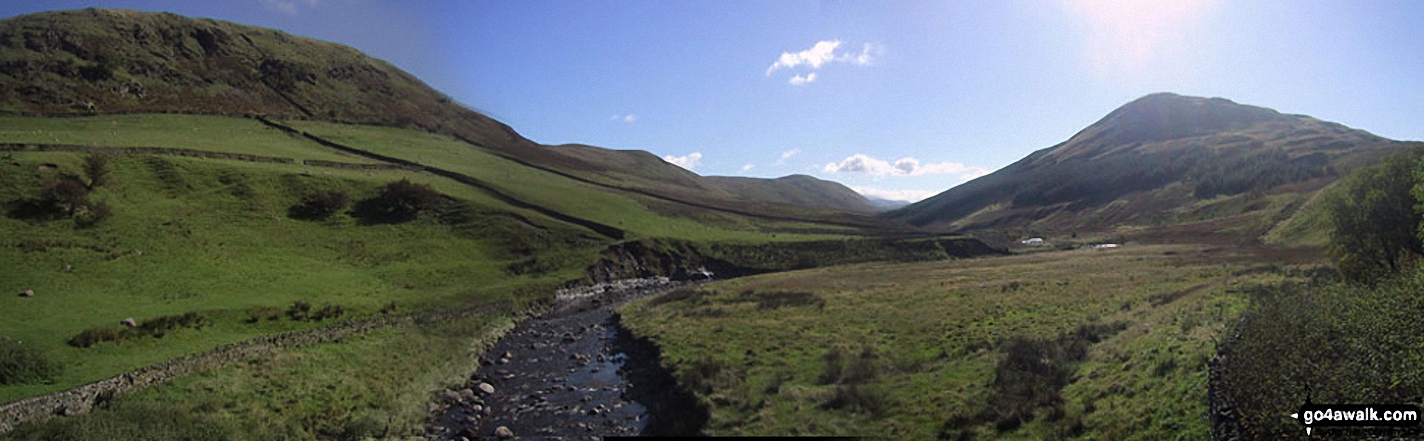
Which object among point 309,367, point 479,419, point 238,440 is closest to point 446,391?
point 479,419

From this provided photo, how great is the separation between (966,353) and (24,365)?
3961cm

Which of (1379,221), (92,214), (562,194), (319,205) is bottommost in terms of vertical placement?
(92,214)

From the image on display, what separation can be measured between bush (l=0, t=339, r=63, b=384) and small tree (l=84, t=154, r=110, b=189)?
39.6m

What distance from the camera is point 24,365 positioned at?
2325cm

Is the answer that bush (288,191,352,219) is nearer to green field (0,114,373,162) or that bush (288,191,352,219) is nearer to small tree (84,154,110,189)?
small tree (84,154,110,189)

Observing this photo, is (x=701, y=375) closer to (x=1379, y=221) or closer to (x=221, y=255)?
(x=1379, y=221)

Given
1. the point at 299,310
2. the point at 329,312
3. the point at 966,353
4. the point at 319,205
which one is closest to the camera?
the point at 966,353

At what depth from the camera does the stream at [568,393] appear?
24750mm

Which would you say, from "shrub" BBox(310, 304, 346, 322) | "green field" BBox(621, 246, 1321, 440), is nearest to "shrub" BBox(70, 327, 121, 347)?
"shrub" BBox(310, 304, 346, 322)

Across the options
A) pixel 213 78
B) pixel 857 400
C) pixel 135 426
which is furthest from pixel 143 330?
pixel 213 78

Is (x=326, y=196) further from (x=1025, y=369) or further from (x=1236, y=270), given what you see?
(x=1236, y=270)

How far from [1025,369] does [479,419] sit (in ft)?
A: 77.0

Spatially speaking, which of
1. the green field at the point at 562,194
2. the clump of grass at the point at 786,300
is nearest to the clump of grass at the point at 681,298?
the clump of grass at the point at 786,300

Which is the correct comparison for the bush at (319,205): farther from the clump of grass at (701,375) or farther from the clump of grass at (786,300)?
the clump of grass at (701,375)
